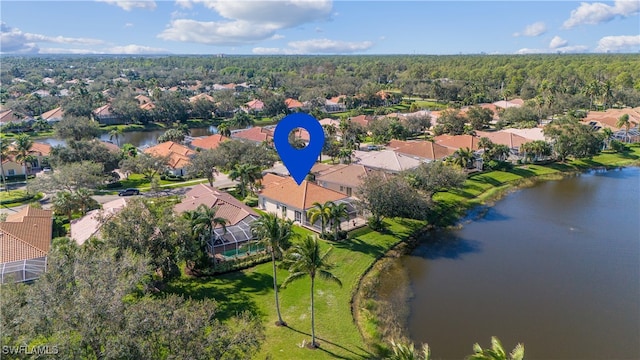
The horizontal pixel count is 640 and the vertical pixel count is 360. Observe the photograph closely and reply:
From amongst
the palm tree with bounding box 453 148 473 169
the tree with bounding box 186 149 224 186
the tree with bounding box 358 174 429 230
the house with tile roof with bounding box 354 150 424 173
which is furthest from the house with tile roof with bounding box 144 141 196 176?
the palm tree with bounding box 453 148 473 169

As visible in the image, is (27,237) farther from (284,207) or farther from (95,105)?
(95,105)

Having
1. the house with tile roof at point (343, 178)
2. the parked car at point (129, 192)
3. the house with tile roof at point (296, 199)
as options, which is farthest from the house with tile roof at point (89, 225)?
the house with tile roof at point (343, 178)

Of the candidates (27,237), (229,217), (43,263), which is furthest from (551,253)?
(27,237)

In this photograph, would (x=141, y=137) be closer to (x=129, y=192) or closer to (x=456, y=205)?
(x=129, y=192)

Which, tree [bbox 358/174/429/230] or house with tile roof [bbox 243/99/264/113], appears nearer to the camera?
tree [bbox 358/174/429/230]

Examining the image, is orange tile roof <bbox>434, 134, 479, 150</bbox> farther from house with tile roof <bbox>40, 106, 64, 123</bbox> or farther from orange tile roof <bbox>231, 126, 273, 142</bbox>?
house with tile roof <bbox>40, 106, 64, 123</bbox>

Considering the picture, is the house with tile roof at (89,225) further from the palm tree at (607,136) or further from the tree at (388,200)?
the palm tree at (607,136)
